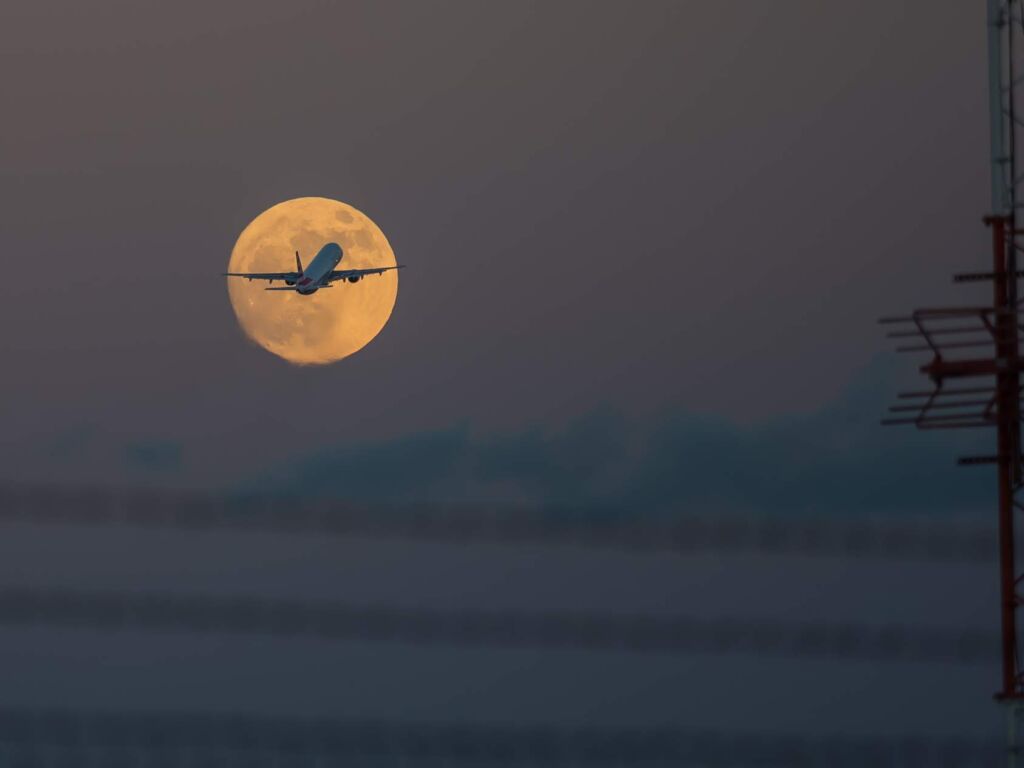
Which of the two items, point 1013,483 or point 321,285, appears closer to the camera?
point 1013,483

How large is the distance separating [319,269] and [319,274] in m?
1.85

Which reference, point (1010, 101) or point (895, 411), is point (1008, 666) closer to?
point (895, 411)

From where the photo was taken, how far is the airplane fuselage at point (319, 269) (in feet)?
587

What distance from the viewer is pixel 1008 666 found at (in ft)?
200

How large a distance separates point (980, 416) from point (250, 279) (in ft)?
399

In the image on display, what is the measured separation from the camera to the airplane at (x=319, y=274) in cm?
18000

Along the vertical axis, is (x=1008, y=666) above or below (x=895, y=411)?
below

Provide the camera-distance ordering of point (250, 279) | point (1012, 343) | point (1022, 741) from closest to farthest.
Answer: point (1022, 741)
point (1012, 343)
point (250, 279)

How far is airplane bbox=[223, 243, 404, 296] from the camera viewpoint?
180000 millimetres

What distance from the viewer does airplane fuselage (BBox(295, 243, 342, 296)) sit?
178875 millimetres

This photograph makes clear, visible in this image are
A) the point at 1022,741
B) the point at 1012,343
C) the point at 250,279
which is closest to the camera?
the point at 1022,741

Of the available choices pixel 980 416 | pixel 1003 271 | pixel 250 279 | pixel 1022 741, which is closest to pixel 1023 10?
pixel 1003 271

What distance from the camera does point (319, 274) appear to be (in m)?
185

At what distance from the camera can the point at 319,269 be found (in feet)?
613
